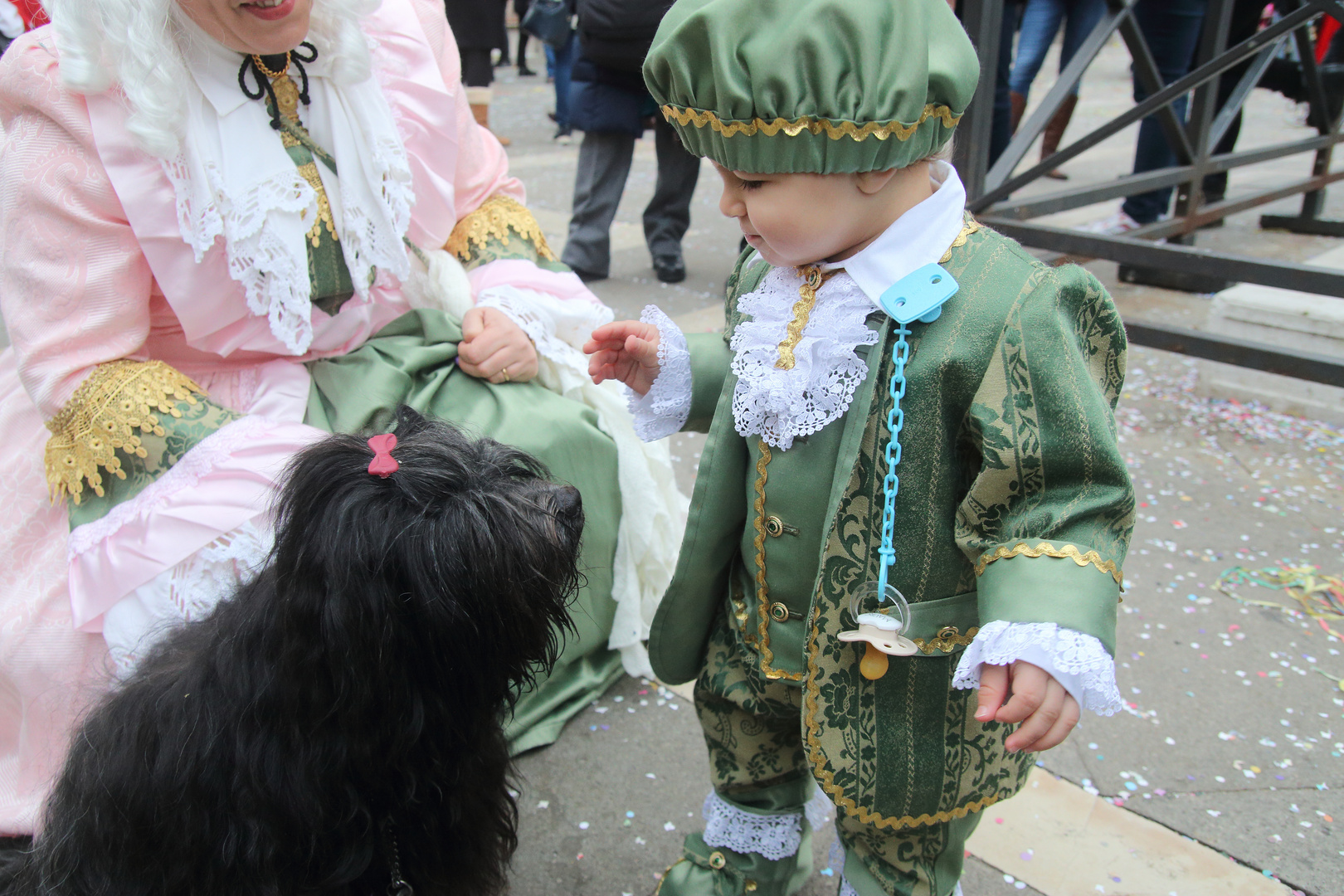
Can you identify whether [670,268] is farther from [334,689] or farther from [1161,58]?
[334,689]

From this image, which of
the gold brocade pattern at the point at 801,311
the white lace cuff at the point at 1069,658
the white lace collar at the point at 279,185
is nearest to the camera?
the white lace cuff at the point at 1069,658

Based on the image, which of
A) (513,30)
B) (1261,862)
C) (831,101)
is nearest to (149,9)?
(831,101)

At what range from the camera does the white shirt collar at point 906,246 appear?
1204 mm

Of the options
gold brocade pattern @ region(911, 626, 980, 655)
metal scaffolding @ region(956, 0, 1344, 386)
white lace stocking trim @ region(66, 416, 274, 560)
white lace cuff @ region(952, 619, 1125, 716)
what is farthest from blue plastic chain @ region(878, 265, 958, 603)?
metal scaffolding @ region(956, 0, 1344, 386)

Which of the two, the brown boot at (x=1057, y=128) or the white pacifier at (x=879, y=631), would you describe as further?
the brown boot at (x=1057, y=128)

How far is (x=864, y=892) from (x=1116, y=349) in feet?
2.96

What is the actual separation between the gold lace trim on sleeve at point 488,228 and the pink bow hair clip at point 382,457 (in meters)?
1.11

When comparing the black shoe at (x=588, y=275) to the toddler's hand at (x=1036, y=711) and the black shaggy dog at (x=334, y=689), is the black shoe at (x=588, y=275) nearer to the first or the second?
the black shaggy dog at (x=334, y=689)

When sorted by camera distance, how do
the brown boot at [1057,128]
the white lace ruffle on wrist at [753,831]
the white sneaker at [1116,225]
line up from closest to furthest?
the white lace ruffle on wrist at [753,831] < the white sneaker at [1116,225] < the brown boot at [1057,128]

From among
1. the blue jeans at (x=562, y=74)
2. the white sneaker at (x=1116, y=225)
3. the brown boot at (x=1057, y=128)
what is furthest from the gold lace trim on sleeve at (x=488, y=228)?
the blue jeans at (x=562, y=74)

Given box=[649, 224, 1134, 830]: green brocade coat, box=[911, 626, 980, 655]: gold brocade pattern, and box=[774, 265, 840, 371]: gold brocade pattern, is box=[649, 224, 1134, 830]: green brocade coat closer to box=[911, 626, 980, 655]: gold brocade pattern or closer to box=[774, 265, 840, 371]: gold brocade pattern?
box=[911, 626, 980, 655]: gold brocade pattern

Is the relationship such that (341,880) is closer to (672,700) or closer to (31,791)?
(31,791)

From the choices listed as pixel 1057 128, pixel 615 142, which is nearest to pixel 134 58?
pixel 615 142

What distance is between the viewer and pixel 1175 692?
2287mm
